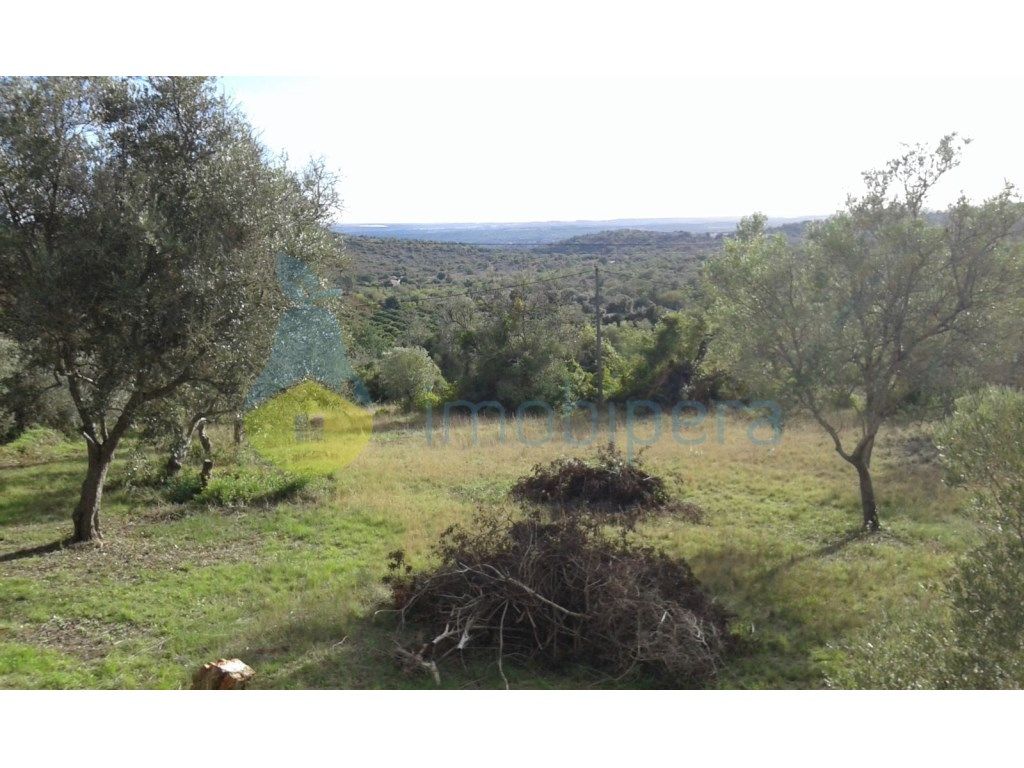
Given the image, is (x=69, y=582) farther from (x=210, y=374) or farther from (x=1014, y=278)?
(x=1014, y=278)

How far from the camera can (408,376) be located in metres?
24.7

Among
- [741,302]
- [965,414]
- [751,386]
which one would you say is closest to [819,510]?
[751,386]

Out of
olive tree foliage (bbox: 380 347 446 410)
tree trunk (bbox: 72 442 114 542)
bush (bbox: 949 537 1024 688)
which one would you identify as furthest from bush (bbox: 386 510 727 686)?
olive tree foliage (bbox: 380 347 446 410)

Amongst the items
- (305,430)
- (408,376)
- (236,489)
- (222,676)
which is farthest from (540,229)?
(222,676)

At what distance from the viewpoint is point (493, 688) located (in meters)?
6.05

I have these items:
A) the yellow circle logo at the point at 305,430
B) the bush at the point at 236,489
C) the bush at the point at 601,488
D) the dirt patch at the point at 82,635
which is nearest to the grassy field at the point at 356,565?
the dirt patch at the point at 82,635

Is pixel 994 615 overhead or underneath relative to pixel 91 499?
overhead

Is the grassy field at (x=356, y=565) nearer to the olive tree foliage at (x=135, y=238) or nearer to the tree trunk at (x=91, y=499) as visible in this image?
the tree trunk at (x=91, y=499)

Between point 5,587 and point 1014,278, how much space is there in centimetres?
1339

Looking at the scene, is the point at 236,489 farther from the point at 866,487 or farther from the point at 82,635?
the point at 866,487

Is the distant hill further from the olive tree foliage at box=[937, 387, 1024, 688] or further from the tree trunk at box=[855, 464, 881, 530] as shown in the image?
the olive tree foliage at box=[937, 387, 1024, 688]

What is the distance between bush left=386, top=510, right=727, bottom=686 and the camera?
6.24 m

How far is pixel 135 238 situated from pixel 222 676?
4.92m

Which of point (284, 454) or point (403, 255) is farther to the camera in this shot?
point (403, 255)
